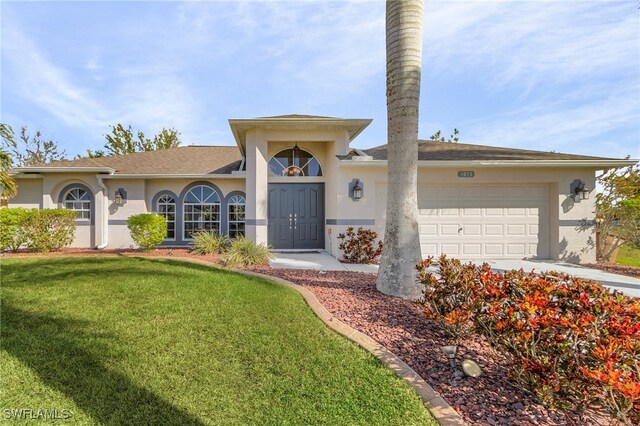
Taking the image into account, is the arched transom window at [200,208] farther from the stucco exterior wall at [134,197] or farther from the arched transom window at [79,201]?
the arched transom window at [79,201]

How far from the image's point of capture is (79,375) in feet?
9.56

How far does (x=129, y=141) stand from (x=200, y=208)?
21016 millimetres

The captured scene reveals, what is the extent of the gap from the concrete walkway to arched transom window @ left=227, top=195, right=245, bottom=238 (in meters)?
3.67

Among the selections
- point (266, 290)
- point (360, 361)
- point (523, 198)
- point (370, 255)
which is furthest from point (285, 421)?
point (523, 198)

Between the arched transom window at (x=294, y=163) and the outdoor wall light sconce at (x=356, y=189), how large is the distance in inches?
84.1

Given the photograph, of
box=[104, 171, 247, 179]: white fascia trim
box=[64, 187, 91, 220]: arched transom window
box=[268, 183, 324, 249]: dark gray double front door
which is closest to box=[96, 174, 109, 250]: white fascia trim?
box=[104, 171, 247, 179]: white fascia trim

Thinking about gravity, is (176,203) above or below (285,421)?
above

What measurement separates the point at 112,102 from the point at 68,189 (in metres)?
10.1

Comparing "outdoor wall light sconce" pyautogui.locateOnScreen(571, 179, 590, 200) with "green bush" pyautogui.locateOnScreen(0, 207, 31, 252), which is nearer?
"outdoor wall light sconce" pyautogui.locateOnScreen(571, 179, 590, 200)

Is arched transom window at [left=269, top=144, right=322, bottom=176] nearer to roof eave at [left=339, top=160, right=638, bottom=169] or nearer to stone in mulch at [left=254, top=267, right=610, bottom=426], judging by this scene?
roof eave at [left=339, top=160, right=638, bottom=169]

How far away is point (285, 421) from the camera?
7.86ft

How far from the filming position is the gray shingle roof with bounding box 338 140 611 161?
1028 cm

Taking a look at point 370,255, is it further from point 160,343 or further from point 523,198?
point 160,343

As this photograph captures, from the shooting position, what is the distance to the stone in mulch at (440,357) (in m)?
2.51
